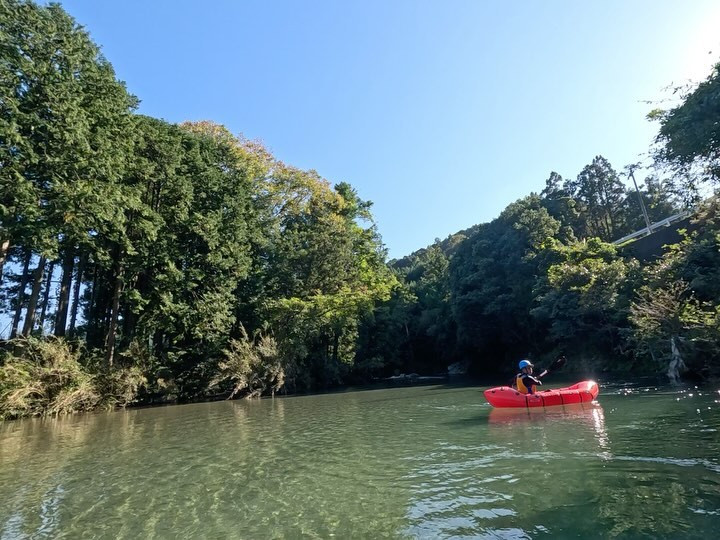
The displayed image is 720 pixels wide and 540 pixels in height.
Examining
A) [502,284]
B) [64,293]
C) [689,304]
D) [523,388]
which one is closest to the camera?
[523,388]

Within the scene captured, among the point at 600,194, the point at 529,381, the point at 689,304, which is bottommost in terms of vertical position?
the point at 529,381

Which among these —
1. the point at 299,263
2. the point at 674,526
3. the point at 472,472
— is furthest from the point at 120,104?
the point at 674,526

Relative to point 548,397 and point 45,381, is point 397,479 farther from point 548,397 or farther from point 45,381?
point 45,381

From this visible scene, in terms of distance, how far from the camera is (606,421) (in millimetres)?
10180

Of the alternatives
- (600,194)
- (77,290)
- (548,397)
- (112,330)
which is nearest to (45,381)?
(112,330)

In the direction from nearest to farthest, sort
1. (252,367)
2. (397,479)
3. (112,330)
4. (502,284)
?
(397,479) < (112,330) < (252,367) < (502,284)

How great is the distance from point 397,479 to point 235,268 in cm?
2183

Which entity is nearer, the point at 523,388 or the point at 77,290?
the point at 523,388

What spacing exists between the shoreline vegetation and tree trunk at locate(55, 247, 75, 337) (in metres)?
0.10

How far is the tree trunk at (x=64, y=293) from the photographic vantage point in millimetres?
23719

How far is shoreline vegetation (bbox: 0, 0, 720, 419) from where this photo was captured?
57.0 feet

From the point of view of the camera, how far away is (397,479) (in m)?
6.86

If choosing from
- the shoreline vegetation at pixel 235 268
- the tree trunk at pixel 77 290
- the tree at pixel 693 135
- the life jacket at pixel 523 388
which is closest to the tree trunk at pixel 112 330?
the shoreline vegetation at pixel 235 268

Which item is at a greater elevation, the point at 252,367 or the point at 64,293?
the point at 64,293
